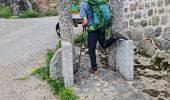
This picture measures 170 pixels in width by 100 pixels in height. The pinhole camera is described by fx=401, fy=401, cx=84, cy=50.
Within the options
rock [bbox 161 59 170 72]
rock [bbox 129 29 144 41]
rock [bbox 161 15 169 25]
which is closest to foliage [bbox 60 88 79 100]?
rock [bbox 161 59 170 72]

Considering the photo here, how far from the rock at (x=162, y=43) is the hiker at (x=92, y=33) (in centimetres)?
147

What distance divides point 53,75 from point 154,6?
9.13 ft

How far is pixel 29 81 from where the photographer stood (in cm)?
761

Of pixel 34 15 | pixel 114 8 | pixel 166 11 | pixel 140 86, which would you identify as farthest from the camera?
pixel 34 15

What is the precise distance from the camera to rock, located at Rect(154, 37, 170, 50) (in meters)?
8.34

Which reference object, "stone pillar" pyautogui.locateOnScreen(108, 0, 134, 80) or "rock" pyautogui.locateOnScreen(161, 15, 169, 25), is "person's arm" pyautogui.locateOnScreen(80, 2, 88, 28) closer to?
"stone pillar" pyautogui.locateOnScreen(108, 0, 134, 80)

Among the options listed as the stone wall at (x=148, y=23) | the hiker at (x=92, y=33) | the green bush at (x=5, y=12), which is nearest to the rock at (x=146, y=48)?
the stone wall at (x=148, y=23)

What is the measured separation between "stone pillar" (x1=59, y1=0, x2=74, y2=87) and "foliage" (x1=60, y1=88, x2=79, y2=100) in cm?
28

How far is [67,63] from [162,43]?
257cm

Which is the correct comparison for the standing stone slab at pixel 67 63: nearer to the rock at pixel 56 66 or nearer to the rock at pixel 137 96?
the rock at pixel 56 66

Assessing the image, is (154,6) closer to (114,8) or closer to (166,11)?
(166,11)

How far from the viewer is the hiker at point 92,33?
23.3 ft

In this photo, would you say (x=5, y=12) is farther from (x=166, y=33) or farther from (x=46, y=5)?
(x=166, y=33)

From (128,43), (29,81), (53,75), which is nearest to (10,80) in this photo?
(29,81)
